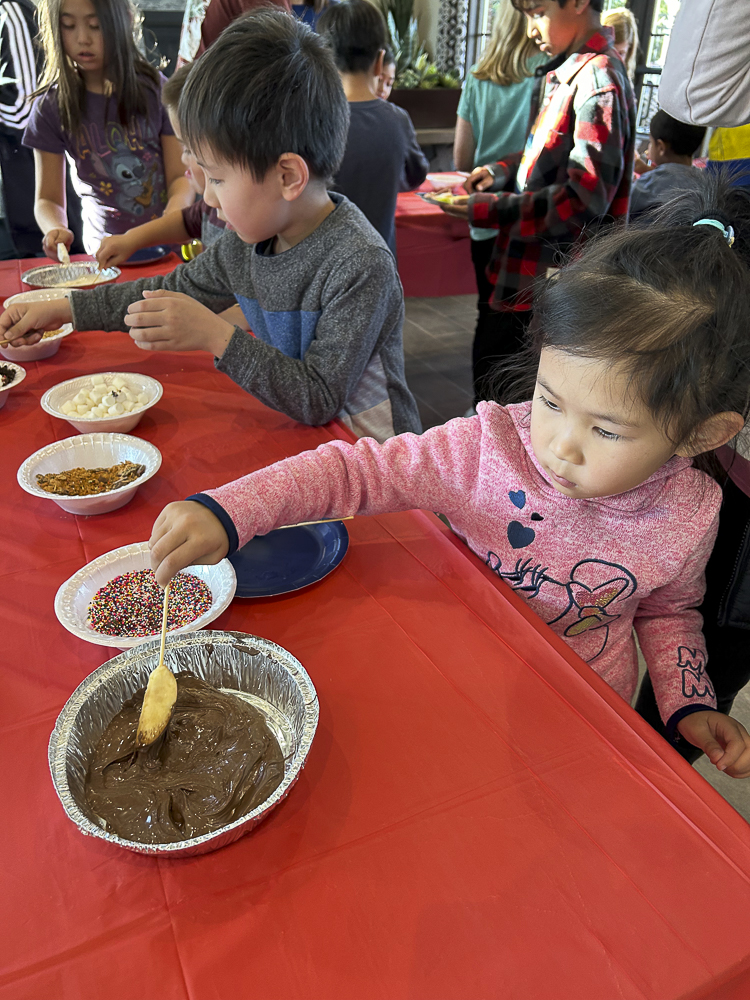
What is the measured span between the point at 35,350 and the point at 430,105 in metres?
4.51

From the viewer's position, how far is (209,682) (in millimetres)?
780

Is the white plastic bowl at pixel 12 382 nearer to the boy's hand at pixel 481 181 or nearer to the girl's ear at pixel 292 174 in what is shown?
the girl's ear at pixel 292 174

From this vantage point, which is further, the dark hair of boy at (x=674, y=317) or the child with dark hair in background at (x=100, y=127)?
the child with dark hair in background at (x=100, y=127)

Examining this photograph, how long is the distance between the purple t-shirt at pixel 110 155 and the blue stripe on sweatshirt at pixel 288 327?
4.05 feet

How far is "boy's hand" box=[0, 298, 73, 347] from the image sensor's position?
1.50 metres

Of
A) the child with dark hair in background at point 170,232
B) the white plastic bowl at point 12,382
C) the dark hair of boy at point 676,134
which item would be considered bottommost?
the white plastic bowl at point 12,382

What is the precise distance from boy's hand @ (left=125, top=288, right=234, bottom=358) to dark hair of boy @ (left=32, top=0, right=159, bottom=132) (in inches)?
57.5

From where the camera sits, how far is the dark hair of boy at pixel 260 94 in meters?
1.17

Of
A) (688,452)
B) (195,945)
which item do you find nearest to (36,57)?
(688,452)

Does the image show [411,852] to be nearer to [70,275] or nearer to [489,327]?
[70,275]

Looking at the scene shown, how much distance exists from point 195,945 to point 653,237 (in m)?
0.86

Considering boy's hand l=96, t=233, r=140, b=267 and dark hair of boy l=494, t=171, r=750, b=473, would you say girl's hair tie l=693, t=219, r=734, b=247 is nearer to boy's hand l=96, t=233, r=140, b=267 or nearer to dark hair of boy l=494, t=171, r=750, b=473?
dark hair of boy l=494, t=171, r=750, b=473

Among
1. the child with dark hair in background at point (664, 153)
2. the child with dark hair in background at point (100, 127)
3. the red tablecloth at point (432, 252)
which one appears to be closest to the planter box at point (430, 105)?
the red tablecloth at point (432, 252)

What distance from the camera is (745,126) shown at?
1075mm
